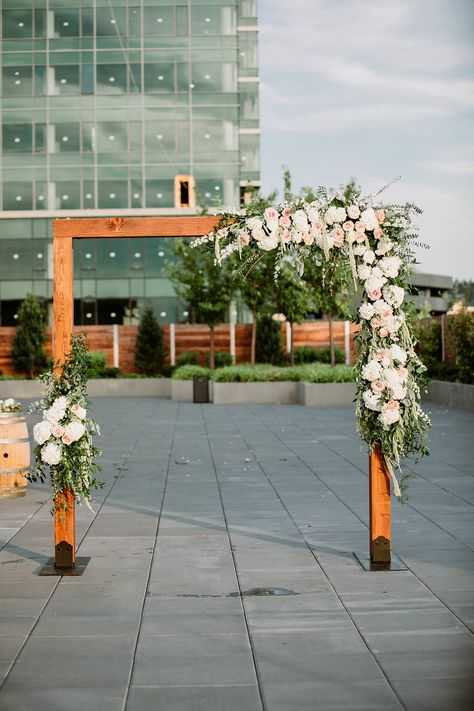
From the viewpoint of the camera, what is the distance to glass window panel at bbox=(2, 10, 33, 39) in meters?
44.3

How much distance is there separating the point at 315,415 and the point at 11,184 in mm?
Answer: 27564

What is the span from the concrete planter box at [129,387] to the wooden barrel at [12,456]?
2142cm

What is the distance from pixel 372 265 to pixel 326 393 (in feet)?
62.0

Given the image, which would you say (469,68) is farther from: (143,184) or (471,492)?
(143,184)

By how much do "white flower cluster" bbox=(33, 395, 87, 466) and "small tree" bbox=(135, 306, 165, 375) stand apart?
27681mm

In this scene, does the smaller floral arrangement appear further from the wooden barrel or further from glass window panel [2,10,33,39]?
glass window panel [2,10,33,39]

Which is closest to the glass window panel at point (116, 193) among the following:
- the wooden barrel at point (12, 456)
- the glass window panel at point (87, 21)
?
the glass window panel at point (87, 21)

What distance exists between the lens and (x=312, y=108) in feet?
53.5

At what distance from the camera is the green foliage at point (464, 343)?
22.6 metres

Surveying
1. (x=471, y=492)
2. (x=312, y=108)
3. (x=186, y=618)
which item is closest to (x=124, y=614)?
(x=186, y=618)

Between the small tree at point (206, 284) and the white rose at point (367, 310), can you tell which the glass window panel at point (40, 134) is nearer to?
the small tree at point (206, 284)

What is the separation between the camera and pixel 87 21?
145 ft

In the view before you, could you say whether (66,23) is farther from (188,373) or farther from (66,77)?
(188,373)

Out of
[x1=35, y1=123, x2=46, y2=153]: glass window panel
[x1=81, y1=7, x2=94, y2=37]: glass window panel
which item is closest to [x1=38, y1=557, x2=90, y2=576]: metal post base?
[x1=35, y1=123, x2=46, y2=153]: glass window panel
